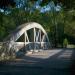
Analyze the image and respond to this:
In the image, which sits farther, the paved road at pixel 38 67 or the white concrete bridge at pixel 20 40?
the white concrete bridge at pixel 20 40

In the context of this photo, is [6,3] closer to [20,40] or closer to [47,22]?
[20,40]

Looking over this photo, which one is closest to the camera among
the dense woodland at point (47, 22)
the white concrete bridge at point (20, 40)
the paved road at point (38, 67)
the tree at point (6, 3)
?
the tree at point (6, 3)

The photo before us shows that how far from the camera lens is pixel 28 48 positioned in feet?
111

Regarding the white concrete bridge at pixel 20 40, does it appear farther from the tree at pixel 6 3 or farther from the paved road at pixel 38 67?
the tree at pixel 6 3

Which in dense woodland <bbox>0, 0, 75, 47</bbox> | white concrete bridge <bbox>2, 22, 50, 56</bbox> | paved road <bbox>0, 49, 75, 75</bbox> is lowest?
paved road <bbox>0, 49, 75, 75</bbox>

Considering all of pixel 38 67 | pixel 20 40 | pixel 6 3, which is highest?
pixel 6 3

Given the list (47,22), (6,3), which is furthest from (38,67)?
(47,22)

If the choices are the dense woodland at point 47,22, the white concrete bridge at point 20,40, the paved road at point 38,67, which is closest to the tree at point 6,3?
the paved road at point 38,67

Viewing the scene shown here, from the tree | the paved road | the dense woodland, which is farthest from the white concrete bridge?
the dense woodland

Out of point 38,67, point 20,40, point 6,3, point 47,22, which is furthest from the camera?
point 47,22

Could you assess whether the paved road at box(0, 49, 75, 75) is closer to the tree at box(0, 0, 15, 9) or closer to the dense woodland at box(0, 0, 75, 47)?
the tree at box(0, 0, 15, 9)

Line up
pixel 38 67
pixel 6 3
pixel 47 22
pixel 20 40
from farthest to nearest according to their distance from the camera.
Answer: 1. pixel 47 22
2. pixel 20 40
3. pixel 38 67
4. pixel 6 3

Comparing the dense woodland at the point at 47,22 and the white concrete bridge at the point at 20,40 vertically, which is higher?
the dense woodland at the point at 47,22

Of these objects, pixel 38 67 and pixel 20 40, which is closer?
pixel 38 67
